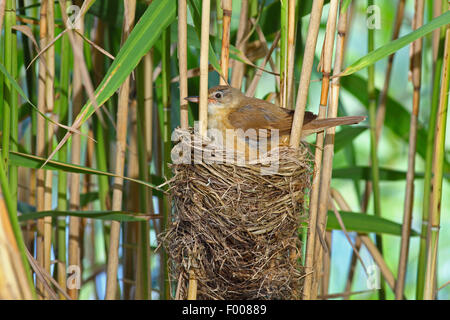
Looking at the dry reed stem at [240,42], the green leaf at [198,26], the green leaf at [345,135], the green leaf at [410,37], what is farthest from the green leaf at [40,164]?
the green leaf at [345,135]

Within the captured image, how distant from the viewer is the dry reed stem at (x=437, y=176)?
1.51 m

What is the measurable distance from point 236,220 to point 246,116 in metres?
0.51

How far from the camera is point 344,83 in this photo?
2100 mm

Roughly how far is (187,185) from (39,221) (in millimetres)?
654

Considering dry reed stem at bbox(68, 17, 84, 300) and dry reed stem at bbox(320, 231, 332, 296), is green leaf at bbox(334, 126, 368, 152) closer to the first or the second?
dry reed stem at bbox(320, 231, 332, 296)

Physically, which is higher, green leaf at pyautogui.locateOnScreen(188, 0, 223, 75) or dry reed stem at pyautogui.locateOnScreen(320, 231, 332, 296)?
green leaf at pyautogui.locateOnScreen(188, 0, 223, 75)

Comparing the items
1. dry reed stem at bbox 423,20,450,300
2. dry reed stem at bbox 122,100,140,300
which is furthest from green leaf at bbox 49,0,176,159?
dry reed stem at bbox 423,20,450,300

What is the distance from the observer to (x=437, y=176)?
153cm

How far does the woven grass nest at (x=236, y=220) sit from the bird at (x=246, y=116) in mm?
237

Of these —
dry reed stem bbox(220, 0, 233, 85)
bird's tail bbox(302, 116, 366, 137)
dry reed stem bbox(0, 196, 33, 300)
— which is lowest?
dry reed stem bbox(0, 196, 33, 300)

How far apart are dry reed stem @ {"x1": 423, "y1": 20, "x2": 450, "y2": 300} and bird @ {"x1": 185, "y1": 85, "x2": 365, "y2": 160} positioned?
0.40 m

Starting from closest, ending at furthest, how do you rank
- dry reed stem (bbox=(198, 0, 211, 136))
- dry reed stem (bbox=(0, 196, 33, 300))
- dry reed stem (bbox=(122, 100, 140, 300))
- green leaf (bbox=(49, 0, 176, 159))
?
dry reed stem (bbox=(0, 196, 33, 300)), green leaf (bbox=(49, 0, 176, 159)), dry reed stem (bbox=(198, 0, 211, 136)), dry reed stem (bbox=(122, 100, 140, 300))

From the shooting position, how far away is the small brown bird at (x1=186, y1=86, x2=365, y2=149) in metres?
1.64
